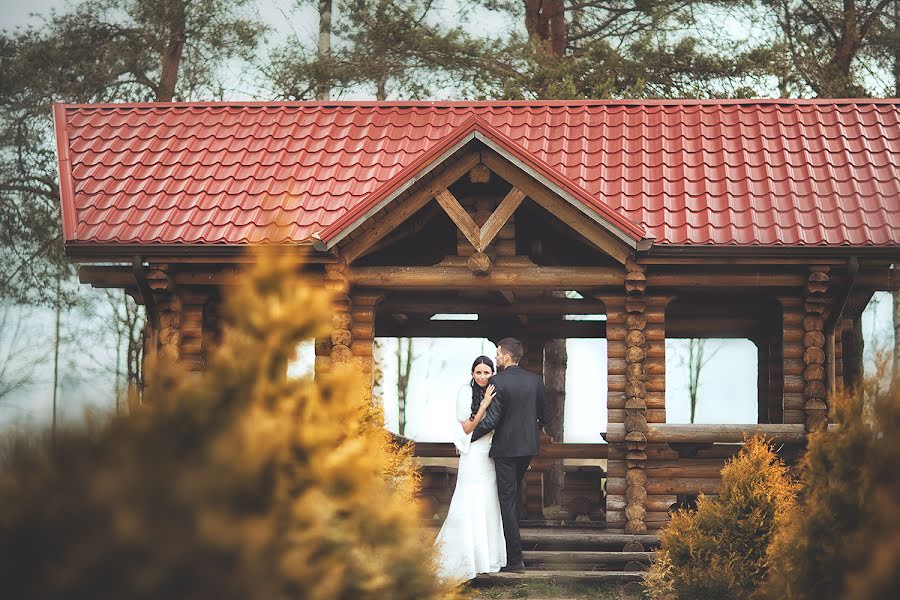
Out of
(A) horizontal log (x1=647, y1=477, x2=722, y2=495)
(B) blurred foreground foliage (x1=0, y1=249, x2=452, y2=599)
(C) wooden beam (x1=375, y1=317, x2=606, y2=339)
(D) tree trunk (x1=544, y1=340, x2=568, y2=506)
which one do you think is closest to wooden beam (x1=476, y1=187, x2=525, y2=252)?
(A) horizontal log (x1=647, y1=477, x2=722, y2=495)

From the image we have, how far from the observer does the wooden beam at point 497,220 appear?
1009 cm

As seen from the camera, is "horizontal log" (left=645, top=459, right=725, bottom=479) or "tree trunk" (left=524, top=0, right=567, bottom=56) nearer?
"horizontal log" (left=645, top=459, right=725, bottom=479)

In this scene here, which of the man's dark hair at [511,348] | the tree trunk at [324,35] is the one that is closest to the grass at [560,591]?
the man's dark hair at [511,348]

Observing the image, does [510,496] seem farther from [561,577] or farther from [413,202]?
[413,202]

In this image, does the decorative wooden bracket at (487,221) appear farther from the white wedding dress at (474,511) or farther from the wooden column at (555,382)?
the wooden column at (555,382)

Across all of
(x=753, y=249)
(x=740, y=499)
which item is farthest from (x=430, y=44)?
(x=740, y=499)

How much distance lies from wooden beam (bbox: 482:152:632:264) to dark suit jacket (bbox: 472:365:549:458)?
1.70 meters

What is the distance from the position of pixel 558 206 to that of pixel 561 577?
330cm

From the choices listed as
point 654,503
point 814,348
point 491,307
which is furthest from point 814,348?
point 491,307

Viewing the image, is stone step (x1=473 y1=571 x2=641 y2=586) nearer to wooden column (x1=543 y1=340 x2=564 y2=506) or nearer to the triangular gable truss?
the triangular gable truss

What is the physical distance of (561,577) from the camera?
9.21 m

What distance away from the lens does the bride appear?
29.9ft

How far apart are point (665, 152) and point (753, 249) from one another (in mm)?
2107

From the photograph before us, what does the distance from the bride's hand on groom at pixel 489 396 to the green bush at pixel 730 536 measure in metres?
1.75
